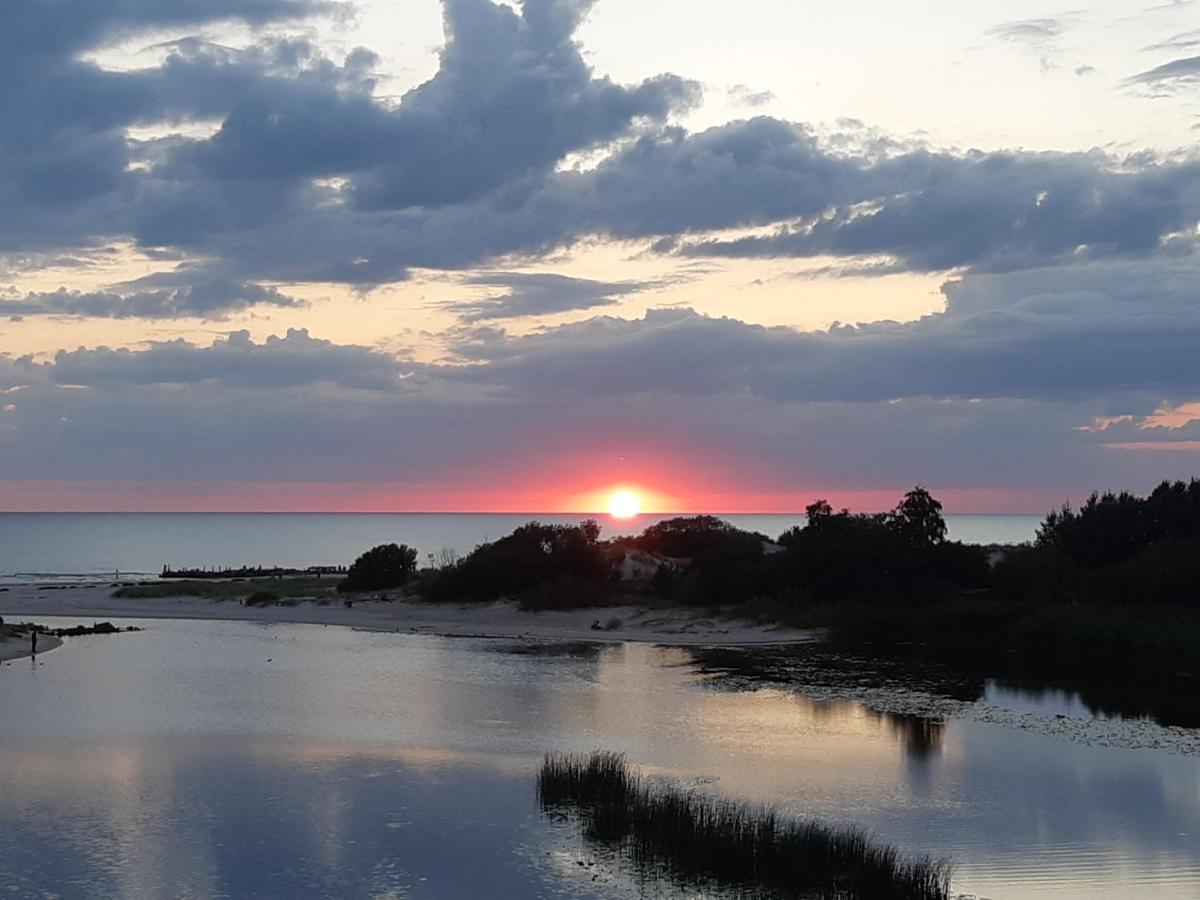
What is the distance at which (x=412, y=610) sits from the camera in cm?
7050

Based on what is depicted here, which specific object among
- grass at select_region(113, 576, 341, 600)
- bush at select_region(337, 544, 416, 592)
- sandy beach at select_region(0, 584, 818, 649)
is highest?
bush at select_region(337, 544, 416, 592)

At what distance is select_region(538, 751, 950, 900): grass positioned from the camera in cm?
1736

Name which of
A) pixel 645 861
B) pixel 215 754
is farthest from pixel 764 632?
pixel 645 861

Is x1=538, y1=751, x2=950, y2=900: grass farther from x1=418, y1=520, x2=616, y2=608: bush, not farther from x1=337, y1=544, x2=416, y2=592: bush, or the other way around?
x1=337, y1=544, x2=416, y2=592: bush

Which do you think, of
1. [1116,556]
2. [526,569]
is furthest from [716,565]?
[1116,556]

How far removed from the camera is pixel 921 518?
6912 cm

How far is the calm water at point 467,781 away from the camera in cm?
1897

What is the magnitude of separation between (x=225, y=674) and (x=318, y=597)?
32.3m

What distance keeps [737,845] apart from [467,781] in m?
8.21

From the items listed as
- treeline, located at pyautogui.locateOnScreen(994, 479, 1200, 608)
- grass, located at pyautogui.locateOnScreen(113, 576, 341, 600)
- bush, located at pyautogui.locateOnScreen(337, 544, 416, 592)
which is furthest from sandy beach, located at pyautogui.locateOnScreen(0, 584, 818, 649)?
treeline, located at pyautogui.locateOnScreen(994, 479, 1200, 608)

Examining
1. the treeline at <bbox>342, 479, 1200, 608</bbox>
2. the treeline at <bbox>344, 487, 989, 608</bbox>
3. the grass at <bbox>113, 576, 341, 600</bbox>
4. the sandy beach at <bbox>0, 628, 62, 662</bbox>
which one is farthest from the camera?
the grass at <bbox>113, 576, 341, 600</bbox>

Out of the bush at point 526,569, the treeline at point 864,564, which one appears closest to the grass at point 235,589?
the treeline at point 864,564

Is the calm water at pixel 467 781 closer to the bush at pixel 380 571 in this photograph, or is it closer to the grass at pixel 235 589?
the grass at pixel 235 589

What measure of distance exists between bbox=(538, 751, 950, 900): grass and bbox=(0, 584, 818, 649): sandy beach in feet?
112
